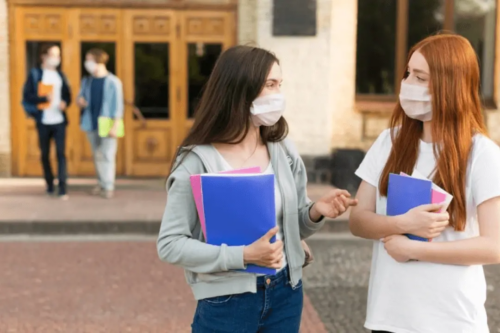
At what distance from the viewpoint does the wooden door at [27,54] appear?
11.8 meters

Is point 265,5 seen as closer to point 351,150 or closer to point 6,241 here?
point 351,150

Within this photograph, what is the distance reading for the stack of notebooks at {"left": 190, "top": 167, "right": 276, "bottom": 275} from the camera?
2219mm

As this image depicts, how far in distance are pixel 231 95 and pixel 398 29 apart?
10123 millimetres

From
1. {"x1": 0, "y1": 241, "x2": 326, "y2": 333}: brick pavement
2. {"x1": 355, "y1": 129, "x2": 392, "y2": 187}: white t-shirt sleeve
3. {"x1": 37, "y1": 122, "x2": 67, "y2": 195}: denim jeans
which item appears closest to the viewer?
{"x1": 355, "y1": 129, "x2": 392, "y2": 187}: white t-shirt sleeve

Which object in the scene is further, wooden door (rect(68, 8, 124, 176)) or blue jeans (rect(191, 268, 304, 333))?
wooden door (rect(68, 8, 124, 176))

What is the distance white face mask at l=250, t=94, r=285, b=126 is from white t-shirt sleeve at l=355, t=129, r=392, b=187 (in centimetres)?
34

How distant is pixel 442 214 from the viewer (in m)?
2.19

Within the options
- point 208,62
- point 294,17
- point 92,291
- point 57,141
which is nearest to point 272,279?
point 92,291

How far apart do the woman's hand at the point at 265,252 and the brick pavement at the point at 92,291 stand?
8.95 feet

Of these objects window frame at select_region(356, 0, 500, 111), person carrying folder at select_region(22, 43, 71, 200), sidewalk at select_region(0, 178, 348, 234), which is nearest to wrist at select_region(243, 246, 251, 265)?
sidewalk at select_region(0, 178, 348, 234)

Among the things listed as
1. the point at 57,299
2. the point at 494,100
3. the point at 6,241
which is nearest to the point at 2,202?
the point at 6,241

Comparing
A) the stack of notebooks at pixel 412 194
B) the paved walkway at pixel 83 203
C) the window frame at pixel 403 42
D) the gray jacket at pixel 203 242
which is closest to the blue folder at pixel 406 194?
the stack of notebooks at pixel 412 194

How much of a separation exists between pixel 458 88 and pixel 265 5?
359 inches

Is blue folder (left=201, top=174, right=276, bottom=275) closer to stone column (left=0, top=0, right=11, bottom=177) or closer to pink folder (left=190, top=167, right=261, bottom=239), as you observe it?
pink folder (left=190, top=167, right=261, bottom=239)
